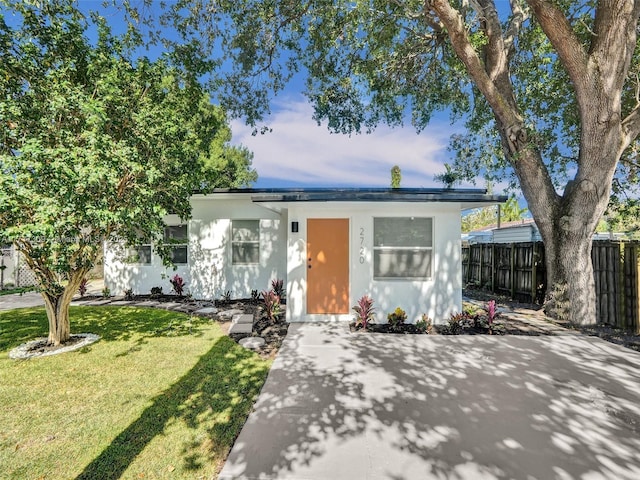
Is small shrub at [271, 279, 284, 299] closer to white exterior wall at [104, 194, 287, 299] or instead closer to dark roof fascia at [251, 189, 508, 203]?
white exterior wall at [104, 194, 287, 299]

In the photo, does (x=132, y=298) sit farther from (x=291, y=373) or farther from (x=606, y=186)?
(x=606, y=186)

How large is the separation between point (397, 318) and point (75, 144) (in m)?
6.32

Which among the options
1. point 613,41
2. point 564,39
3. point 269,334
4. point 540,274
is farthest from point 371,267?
point 613,41

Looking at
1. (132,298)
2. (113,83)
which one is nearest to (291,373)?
(113,83)

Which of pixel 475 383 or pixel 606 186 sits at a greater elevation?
pixel 606 186

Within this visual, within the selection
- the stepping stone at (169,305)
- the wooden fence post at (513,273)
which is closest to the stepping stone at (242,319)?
the stepping stone at (169,305)

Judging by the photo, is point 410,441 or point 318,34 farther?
point 318,34

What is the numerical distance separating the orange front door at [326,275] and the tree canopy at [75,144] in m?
2.77

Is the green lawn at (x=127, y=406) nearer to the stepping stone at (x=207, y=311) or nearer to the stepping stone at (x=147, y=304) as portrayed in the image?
the stepping stone at (x=207, y=311)

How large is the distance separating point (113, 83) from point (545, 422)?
22.8 feet

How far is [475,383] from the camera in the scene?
12.5 ft

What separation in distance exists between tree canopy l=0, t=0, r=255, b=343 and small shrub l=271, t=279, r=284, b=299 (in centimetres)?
369

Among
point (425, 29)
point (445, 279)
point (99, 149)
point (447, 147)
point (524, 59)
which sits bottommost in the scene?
point (445, 279)

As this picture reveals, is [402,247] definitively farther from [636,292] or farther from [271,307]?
[636,292]
